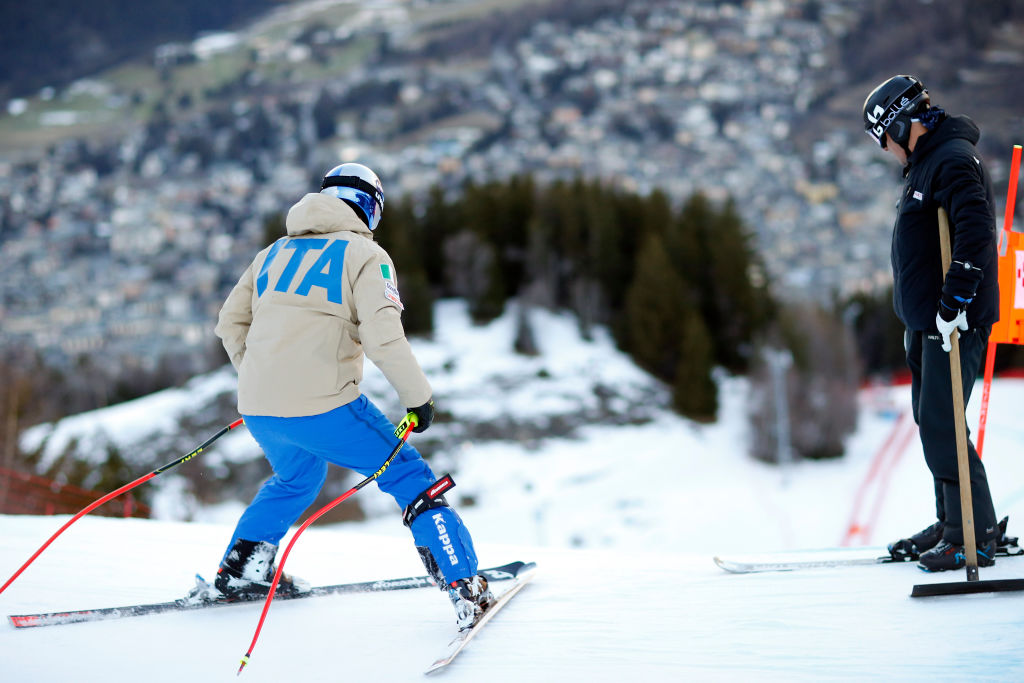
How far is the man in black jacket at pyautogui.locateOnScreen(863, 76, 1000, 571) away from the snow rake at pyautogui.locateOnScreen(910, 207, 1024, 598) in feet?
0.14

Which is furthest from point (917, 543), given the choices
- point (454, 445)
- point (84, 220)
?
point (84, 220)

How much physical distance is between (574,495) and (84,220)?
110 meters

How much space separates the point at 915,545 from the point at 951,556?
1.03 ft

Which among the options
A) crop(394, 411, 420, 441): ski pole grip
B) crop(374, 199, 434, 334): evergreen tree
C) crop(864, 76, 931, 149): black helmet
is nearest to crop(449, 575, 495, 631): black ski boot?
crop(394, 411, 420, 441): ski pole grip

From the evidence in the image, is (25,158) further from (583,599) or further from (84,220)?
(583,599)

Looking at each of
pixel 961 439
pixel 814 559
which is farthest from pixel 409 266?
pixel 961 439

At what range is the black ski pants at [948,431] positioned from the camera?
3.18 metres

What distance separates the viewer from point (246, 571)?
3254 millimetres

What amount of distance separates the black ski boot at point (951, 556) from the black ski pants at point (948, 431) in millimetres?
28

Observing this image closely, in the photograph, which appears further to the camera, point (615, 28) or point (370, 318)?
point (615, 28)

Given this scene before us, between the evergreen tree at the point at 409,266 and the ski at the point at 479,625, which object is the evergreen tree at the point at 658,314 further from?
the ski at the point at 479,625

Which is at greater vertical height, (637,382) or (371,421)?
(371,421)

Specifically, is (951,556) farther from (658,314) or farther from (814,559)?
(658,314)

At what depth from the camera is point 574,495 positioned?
22.2 metres
